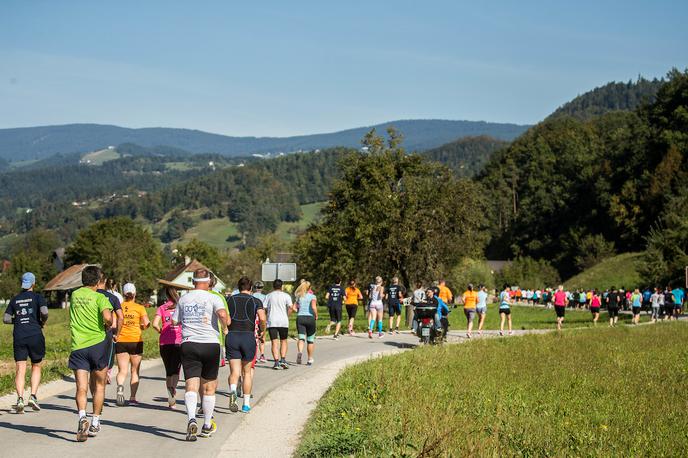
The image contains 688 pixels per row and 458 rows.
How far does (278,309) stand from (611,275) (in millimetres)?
67619

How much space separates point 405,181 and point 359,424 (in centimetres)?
3489

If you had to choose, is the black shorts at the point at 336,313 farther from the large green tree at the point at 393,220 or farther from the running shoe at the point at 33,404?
the running shoe at the point at 33,404

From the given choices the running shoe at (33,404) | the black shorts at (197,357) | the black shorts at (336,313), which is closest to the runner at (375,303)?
the black shorts at (336,313)

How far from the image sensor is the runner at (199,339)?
36.0 ft

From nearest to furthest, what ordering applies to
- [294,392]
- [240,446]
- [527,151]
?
[240,446] < [294,392] < [527,151]

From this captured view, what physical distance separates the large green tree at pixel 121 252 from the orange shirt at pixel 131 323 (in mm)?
88656

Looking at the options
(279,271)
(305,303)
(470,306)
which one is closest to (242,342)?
(305,303)

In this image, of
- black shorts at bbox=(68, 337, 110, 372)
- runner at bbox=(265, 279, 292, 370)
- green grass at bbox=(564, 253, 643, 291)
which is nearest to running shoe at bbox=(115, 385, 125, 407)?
black shorts at bbox=(68, 337, 110, 372)

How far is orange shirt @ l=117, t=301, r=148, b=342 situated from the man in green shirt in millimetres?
3004

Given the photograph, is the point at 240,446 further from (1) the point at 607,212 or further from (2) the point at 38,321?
(1) the point at 607,212

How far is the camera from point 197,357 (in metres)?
11.0

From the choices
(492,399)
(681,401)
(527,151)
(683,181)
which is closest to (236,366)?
(492,399)

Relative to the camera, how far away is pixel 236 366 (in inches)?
524

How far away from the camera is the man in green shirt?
11.1 meters
